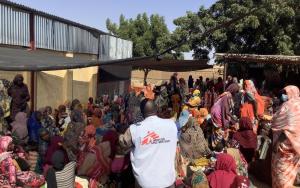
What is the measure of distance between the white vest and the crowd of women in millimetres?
849

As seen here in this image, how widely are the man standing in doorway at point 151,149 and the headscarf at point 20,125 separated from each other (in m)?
3.59

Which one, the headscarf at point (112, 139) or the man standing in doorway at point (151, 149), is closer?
the man standing in doorway at point (151, 149)

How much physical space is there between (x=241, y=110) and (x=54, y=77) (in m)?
5.23

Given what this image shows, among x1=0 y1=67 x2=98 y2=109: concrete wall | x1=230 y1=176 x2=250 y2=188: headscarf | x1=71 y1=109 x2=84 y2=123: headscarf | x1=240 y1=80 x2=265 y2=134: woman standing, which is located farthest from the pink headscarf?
x1=240 y1=80 x2=265 y2=134: woman standing

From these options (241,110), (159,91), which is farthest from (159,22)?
(241,110)

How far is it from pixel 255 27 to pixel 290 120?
44.7 feet

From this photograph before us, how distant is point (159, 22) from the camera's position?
34.4 meters

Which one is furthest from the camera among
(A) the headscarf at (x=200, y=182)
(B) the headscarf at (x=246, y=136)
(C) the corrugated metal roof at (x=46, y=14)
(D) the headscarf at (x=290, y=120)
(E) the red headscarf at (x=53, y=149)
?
(C) the corrugated metal roof at (x=46, y=14)

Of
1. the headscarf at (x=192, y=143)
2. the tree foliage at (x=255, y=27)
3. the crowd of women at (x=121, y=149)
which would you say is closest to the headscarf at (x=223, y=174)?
the crowd of women at (x=121, y=149)

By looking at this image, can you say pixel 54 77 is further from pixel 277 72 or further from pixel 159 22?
pixel 159 22

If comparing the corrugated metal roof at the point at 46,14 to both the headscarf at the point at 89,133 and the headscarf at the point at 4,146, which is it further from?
the headscarf at the point at 4,146

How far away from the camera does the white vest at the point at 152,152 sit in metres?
3.76

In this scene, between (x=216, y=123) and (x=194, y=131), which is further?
(x=216, y=123)

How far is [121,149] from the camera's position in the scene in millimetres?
4836
